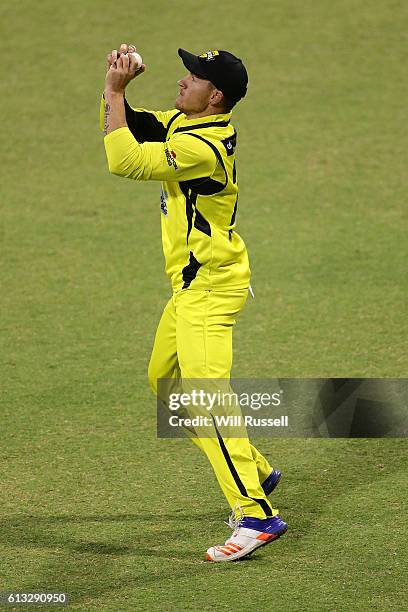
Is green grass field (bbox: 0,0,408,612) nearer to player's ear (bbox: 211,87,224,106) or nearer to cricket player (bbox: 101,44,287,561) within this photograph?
cricket player (bbox: 101,44,287,561)

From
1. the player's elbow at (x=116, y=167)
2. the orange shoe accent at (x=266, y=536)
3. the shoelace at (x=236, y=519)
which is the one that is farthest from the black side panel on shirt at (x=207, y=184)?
the orange shoe accent at (x=266, y=536)

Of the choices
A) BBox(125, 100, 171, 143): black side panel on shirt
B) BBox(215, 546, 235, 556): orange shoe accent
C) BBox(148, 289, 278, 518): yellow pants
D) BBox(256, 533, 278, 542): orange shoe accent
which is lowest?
BBox(215, 546, 235, 556): orange shoe accent

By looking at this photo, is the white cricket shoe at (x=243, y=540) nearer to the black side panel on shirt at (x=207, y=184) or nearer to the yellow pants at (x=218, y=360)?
the yellow pants at (x=218, y=360)

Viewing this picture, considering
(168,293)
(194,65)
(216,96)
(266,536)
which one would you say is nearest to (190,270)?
(216,96)

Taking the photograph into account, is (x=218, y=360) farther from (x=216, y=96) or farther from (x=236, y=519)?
(x=216, y=96)

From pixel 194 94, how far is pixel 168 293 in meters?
3.19

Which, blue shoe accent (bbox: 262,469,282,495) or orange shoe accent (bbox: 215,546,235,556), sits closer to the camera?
orange shoe accent (bbox: 215,546,235,556)

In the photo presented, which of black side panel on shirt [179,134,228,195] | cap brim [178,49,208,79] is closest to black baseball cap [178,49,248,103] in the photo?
cap brim [178,49,208,79]

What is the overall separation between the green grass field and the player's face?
5.70 ft

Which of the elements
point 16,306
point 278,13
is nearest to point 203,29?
point 278,13

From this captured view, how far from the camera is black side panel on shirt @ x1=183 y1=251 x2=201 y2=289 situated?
4945 millimetres

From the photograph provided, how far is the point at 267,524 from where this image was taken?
4867 mm

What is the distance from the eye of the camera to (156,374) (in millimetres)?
5199

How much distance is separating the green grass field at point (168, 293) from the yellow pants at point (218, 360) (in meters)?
0.29
